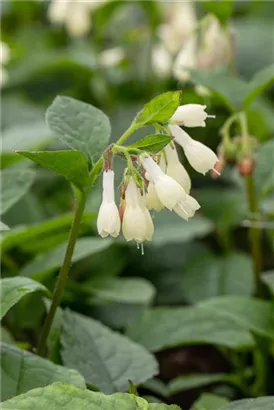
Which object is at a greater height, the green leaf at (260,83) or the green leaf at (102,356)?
the green leaf at (260,83)

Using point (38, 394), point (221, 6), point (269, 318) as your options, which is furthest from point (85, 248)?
point (221, 6)

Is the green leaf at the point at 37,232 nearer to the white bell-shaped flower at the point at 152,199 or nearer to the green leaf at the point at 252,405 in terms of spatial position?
the white bell-shaped flower at the point at 152,199

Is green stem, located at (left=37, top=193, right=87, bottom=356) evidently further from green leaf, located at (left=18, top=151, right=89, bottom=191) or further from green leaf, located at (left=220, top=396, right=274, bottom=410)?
green leaf, located at (left=220, top=396, right=274, bottom=410)

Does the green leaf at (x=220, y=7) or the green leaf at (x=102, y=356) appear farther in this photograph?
the green leaf at (x=220, y=7)

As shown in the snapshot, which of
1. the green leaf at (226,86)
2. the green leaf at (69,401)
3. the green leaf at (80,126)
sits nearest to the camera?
the green leaf at (69,401)

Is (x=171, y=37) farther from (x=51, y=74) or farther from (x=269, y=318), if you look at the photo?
(x=269, y=318)

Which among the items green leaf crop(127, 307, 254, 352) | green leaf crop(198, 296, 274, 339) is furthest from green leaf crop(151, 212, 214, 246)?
green leaf crop(198, 296, 274, 339)

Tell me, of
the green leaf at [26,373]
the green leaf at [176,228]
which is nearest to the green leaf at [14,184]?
the green leaf at [26,373]
